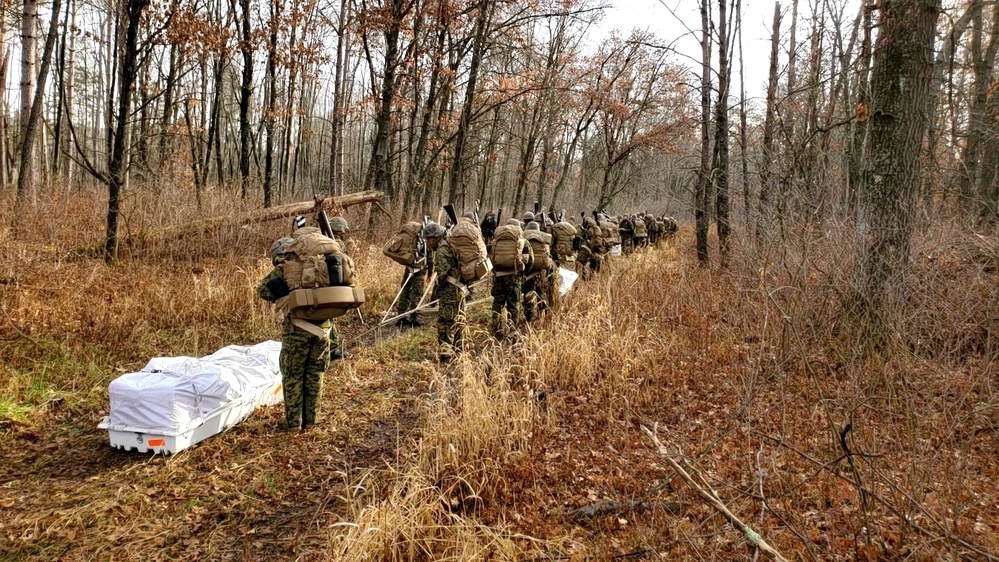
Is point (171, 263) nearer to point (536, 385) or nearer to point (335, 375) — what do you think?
point (335, 375)

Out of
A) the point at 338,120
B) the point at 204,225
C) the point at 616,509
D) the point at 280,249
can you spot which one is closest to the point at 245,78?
the point at 338,120

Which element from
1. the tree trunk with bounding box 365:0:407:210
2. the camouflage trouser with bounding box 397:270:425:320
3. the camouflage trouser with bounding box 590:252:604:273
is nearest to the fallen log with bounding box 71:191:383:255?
the camouflage trouser with bounding box 397:270:425:320

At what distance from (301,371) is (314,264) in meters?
1.10

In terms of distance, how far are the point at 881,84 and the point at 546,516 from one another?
19.2ft

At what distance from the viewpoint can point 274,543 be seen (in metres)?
3.31

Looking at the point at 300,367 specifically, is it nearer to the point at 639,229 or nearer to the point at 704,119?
the point at 704,119

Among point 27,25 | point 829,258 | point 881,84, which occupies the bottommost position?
point 829,258

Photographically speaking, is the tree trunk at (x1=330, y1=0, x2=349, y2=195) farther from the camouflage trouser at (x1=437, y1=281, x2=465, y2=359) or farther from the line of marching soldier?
the camouflage trouser at (x1=437, y1=281, x2=465, y2=359)

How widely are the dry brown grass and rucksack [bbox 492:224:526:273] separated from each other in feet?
3.68

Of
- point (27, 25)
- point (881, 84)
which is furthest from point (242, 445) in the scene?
point (27, 25)

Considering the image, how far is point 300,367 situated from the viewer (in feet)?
16.3

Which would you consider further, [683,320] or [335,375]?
[683,320]

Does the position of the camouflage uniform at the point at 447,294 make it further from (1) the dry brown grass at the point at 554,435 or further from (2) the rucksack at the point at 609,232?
(2) the rucksack at the point at 609,232

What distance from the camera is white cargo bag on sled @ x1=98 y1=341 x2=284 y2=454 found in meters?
4.00
